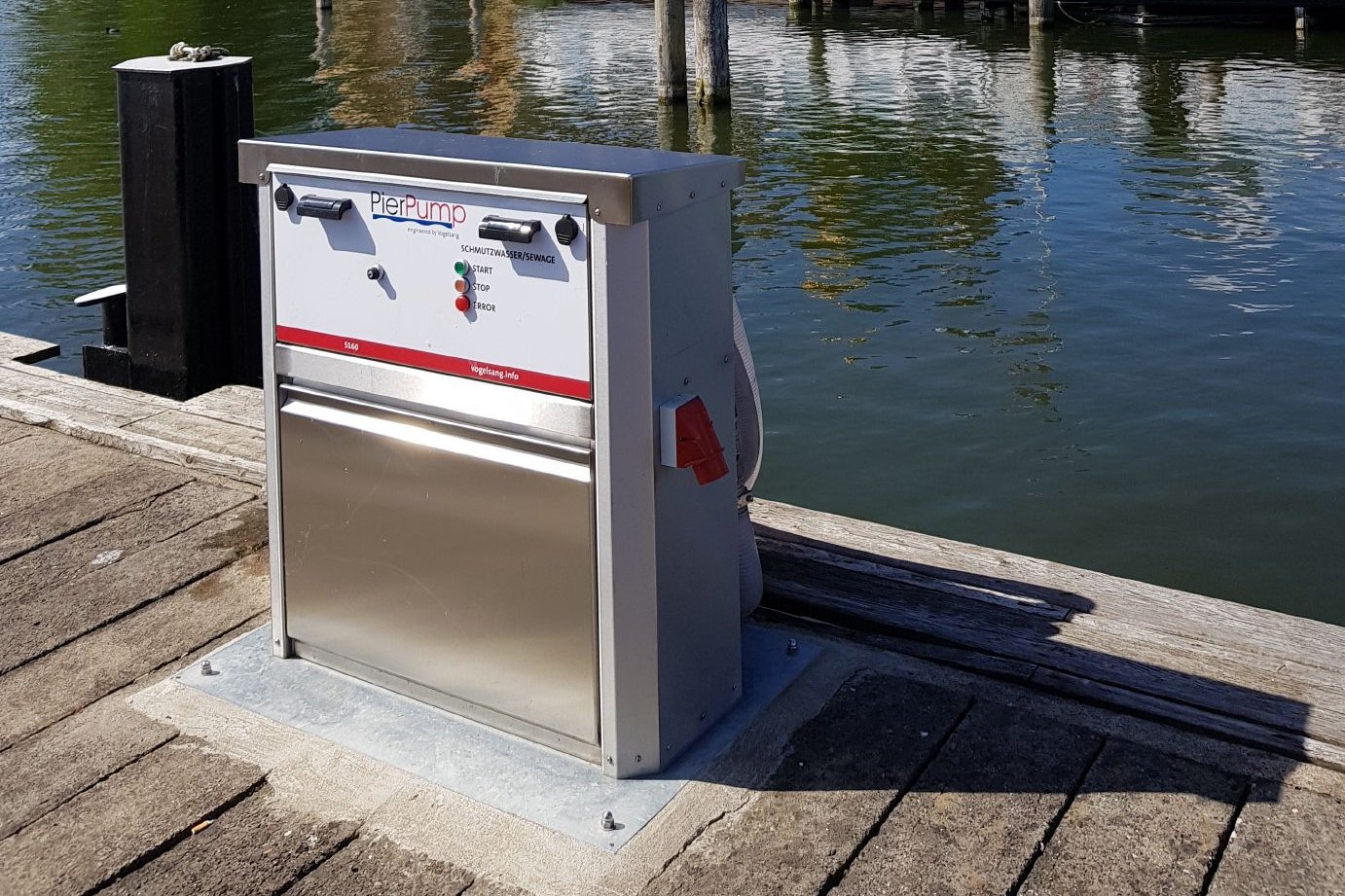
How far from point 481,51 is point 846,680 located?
26.2 metres

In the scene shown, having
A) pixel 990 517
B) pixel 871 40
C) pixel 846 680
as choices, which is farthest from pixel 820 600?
pixel 871 40

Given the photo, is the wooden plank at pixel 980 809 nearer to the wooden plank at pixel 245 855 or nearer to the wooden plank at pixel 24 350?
the wooden plank at pixel 245 855

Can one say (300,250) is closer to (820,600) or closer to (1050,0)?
(820,600)

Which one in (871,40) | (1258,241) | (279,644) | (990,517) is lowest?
(990,517)

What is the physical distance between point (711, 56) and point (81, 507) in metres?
16.4

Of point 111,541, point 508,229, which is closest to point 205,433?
point 111,541

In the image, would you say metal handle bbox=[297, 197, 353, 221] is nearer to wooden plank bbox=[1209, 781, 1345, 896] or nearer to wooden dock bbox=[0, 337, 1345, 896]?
wooden dock bbox=[0, 337, 1345, 896]

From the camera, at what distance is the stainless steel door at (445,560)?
126 inches

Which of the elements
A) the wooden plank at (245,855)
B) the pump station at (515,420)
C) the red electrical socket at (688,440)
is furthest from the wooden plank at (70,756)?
the red electrical socket at (688,440)

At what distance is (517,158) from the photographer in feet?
10.2

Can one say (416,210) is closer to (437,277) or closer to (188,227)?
(437,277)

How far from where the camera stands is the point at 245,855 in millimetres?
3029

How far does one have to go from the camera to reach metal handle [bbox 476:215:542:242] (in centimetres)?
304

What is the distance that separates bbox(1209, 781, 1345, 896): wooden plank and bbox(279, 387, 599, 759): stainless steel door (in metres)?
1.35
